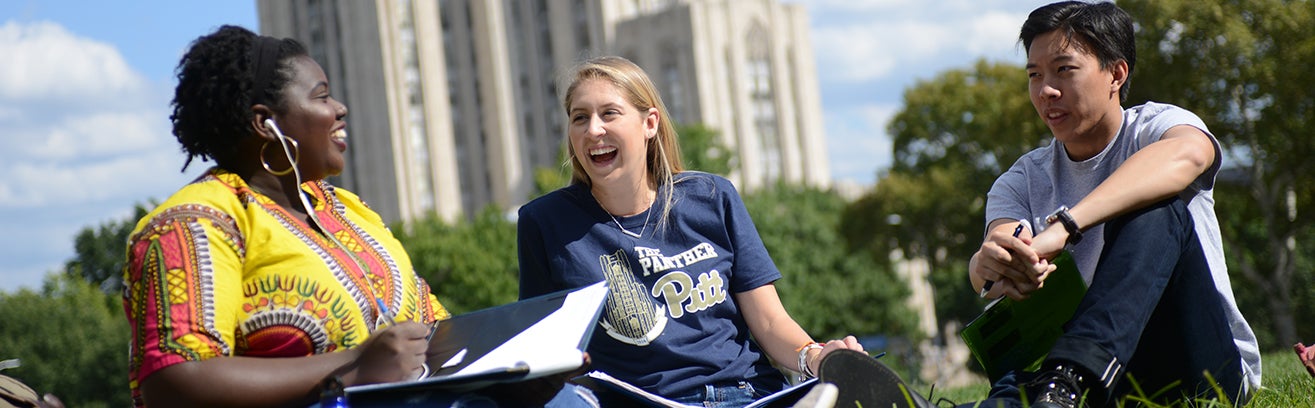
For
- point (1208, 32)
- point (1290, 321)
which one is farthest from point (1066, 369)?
point (1290, 321)

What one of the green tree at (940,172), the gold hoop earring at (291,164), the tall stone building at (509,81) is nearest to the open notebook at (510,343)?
the gold hoop earring at (291,164)

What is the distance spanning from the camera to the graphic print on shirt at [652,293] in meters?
4.82

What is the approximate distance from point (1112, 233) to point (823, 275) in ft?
152

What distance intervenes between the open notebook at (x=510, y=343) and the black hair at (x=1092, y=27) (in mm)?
2042

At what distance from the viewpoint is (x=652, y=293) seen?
486 centimetres

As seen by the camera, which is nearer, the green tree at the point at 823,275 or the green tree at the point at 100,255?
the green tree at the point at 823,275

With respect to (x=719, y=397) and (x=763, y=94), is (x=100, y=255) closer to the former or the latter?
(x=763, y=94)

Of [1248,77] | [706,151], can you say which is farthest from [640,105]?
[706,151]

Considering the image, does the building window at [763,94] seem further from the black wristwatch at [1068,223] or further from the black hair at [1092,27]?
the black wristwatch at [1068,223]

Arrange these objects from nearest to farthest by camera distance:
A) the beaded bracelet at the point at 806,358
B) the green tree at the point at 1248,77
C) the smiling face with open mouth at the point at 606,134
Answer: the beaded bracelet at the point at 806,358, the smiling face with open mouth at the point at 606,134, the green tree at the point at 1248,77

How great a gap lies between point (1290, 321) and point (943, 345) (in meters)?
46.2

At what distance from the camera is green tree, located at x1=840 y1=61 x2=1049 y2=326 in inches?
1617

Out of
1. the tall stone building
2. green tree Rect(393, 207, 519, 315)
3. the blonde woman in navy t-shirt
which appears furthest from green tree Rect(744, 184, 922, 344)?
the blonde woman in navy t-shirt

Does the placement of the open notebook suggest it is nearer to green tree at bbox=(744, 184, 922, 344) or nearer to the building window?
green tree at bbox=(744, 184, 922, 344)
